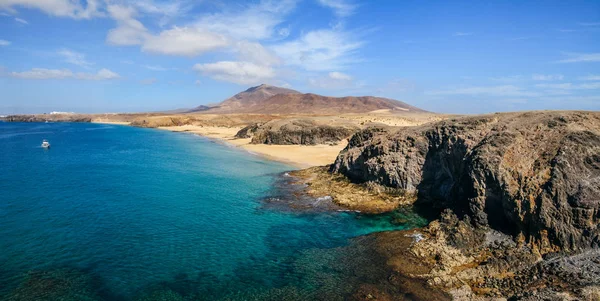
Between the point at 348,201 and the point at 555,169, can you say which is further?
the point at 348,201

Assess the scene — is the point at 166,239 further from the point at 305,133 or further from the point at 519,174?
the point at 305,133

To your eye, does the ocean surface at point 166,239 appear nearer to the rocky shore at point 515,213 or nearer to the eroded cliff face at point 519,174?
the rocky shore at point 515,213

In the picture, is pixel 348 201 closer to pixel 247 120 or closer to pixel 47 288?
pixel 47 288

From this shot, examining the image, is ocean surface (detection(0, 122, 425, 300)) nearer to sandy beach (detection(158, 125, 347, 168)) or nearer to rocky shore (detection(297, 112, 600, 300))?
rocky shore (detection(297, 112, 600, 300))

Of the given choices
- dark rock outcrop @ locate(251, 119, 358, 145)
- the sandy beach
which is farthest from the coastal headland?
dark rock outcrop @ locate(251, 119, 358, 145)

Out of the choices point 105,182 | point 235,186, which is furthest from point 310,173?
point 105,182

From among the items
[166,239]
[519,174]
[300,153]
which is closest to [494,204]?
→ [519,174]
